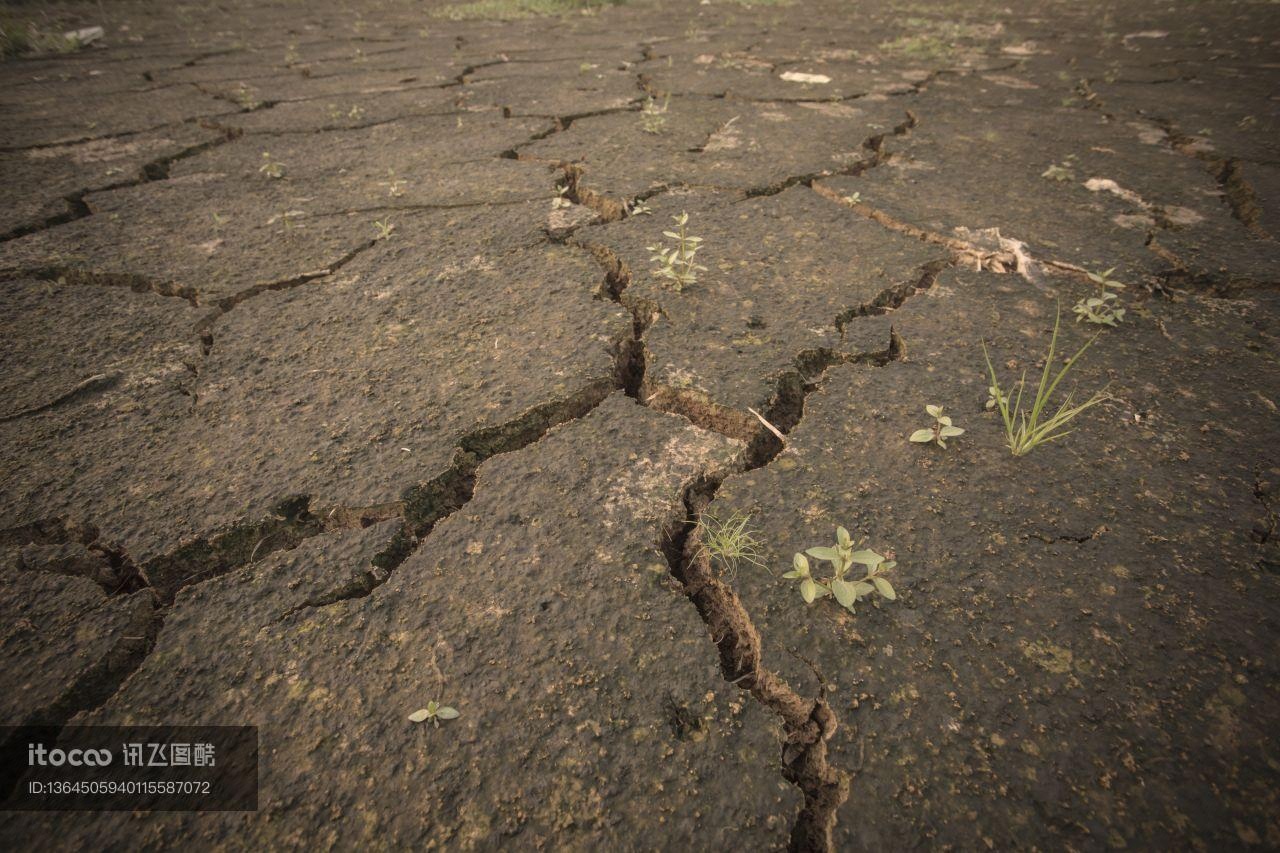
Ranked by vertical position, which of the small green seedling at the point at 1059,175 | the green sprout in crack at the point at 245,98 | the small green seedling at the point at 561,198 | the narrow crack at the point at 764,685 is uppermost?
the green sprout in crack at the point at 245,98

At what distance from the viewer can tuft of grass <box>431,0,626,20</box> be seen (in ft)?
22.0

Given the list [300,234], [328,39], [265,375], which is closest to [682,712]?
[265,375]

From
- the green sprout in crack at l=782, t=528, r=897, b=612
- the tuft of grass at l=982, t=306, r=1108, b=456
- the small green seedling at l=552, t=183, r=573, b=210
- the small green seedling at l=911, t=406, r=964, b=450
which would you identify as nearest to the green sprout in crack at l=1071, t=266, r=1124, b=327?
the tuft of grass at l=982, t=306, r=1108, b=456

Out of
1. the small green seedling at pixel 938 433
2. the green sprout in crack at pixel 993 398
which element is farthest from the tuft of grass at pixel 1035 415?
the small green seedling at pixel 938 433

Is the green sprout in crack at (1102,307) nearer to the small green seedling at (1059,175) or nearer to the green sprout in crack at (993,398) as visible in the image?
the green sprout in crack at (993,398)

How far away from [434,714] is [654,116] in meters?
3.09

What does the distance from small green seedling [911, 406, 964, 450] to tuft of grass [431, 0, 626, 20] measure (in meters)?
7.53

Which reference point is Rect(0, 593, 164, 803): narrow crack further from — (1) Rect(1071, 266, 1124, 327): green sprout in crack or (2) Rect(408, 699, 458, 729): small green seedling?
(1) Rect(1071, 266, 1124, 327): green sprout in crack

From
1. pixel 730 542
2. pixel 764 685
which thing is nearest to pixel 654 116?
pixel 730 542

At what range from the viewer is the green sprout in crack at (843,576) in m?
0.91

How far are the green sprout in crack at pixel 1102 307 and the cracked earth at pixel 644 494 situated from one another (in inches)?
1.8

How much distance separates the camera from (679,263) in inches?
66.9

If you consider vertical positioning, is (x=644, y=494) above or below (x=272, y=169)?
below

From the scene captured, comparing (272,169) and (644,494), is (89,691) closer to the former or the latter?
(644,494)
